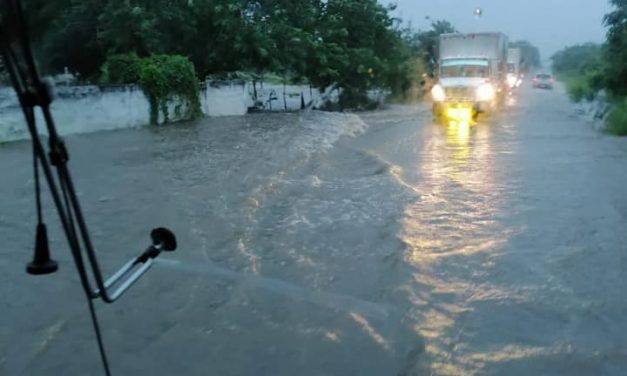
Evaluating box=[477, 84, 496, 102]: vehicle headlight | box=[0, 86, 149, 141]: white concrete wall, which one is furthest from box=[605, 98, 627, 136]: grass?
box=[0, 86, 149, 141]: white concrete wall

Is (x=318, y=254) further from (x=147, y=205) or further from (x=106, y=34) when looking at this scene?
(x=106, y=34)

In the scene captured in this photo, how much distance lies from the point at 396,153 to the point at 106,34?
11.2 metres

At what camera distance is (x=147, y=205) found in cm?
949

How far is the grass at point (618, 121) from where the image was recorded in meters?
18.6

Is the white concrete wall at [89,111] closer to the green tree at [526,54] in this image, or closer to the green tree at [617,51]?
the green tree at [617,51]

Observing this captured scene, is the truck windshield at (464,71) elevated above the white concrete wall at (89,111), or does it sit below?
above

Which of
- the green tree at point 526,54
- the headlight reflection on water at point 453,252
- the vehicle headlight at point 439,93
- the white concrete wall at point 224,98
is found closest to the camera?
the headlight reflection on water at point 453,252

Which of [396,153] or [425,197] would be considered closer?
[425,197]

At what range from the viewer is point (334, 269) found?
661cm

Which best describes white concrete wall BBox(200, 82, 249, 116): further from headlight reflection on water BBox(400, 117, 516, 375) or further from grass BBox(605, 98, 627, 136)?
grass BBox(605, 98, 627, 136)

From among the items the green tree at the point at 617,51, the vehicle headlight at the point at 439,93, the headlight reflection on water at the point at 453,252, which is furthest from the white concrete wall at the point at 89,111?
the green tree at the point at 617,51

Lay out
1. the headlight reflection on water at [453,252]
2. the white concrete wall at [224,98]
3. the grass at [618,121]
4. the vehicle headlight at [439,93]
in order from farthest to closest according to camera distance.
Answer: the white concrete wall at [224,98] < the vehicle headlight at [439,93] < the grass at [618,121] < the headlight reflection on water at [453,252]

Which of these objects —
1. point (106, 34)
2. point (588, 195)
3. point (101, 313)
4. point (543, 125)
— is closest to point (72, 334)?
point (101, 313)

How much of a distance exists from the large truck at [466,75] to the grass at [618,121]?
4.70 m
